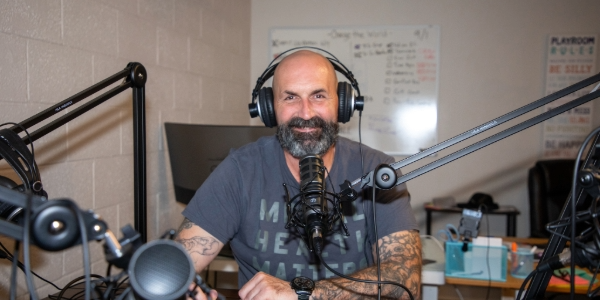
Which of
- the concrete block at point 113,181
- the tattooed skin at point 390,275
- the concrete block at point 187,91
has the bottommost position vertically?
the tattooed skin at point 390,275

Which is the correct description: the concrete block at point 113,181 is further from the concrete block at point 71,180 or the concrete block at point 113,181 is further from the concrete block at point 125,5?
the concrete block at point 125,5

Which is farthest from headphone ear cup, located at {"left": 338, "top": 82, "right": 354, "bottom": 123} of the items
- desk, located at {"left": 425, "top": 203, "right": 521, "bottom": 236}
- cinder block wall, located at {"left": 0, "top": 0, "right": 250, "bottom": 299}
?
desk, located at {"left": 425, "top": 203, "right": 521, "bottom": 236}

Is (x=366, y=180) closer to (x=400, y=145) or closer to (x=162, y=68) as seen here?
(x=162, y=68)

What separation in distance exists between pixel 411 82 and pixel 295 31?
93cm

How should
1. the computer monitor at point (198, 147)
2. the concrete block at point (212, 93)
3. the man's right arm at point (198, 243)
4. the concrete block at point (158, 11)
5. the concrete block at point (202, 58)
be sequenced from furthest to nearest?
the concrete block at point (212, 93) → the concrete block at point (202, 58) → the concrete block at point (158, 11) → the computer monitor at point (198, 147) → the man's right arm at point (198, 243)

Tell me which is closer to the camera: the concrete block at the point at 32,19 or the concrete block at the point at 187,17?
the concrete block at the point at 32,19

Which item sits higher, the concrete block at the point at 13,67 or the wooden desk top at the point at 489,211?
the concrete block at the point at 13,67

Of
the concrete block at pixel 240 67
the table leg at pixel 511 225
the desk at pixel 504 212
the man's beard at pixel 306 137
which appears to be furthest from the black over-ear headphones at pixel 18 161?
the table leg at pixel 511 225

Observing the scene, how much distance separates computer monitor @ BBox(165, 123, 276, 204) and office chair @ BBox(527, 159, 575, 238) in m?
1.91

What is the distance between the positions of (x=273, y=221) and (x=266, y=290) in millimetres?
320

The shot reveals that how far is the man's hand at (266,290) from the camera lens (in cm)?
114

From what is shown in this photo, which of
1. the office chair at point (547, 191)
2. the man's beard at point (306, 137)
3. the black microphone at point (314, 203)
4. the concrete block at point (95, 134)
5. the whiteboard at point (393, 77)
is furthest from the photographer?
the whiteboard at point (393, 77)

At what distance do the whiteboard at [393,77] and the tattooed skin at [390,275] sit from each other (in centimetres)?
218

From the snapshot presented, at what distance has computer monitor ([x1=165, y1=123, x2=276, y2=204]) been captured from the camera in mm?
1943
